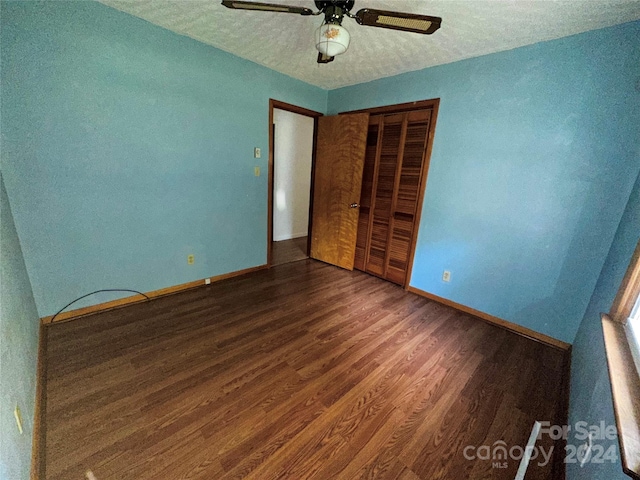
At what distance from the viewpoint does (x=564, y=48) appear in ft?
5.83

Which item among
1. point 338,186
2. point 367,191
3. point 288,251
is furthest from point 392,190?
point 288,251

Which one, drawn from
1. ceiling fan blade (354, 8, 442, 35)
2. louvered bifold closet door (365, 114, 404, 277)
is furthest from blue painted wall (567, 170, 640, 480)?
louvered bifold closet door (365, 114, 404, 277)

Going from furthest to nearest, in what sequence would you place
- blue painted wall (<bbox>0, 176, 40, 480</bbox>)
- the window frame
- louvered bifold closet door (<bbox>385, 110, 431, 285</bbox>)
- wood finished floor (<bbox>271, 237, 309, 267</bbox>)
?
1. wood finished floor (<bbox>271, 237, 309, 267</bbox>)
2. louvered bifold closet door (<bbox>385, 110, 431, 285</bbox>)
3. blue painted wall (<bbox>0, 176, 40, 480</bbox>)
4. the window frame

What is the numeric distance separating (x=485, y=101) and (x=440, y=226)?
3.76 feet

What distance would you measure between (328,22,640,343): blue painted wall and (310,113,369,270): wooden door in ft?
2.31

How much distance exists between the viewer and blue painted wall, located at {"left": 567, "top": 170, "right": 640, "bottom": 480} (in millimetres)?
898

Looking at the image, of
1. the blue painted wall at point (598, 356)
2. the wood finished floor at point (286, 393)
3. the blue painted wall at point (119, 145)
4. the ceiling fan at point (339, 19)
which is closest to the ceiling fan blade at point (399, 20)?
the ceiling fan at point (339, 19)

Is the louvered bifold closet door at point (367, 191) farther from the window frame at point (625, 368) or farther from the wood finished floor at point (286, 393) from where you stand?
the window frame at point (625, 368)

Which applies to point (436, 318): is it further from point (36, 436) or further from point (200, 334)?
point (36, 436)

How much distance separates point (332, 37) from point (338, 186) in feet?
6.37

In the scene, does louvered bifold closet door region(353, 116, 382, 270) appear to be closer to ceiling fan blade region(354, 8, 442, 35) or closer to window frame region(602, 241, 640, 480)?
ceiling fan blade region(354, 8, 442, 35)

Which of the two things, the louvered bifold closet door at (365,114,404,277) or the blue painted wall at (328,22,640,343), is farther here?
the louvered bifold closet door at (365,114,404,277)

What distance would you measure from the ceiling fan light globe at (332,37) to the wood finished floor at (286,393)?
195cm

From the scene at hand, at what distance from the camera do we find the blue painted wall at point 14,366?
0.78 metres
